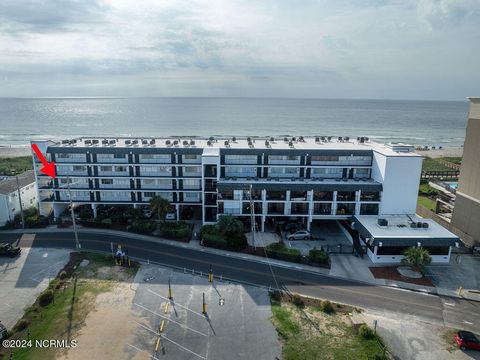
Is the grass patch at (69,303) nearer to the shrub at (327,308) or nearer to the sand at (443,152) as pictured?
the shrub at (327,308)

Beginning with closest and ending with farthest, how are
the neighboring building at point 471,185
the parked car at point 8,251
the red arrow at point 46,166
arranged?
1. the parked car at point 8,251
2. the neighboring building at point 471,185
3. the red arrow at point 46,166

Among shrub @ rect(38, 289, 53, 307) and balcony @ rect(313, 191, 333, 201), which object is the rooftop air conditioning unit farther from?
shrub @ rect(38, 289, 53, 307)

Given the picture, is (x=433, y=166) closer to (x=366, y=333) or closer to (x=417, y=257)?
(x=417, y=257)

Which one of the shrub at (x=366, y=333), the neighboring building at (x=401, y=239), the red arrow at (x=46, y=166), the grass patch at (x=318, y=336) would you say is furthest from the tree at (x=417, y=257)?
the red arrow at (x=46, y=166)

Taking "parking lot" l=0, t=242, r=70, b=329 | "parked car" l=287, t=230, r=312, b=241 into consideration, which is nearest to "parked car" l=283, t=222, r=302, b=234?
"parked car" l=287, t=230, r=312, b=241

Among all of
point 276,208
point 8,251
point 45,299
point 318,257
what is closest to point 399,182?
point 276,208

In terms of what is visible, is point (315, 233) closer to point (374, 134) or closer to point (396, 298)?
point (396, 298)
